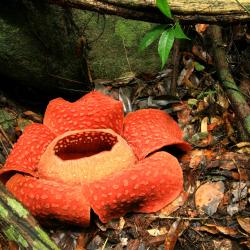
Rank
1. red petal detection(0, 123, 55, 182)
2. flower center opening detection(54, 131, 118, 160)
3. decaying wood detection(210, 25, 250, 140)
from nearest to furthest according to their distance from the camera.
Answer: red petal detection(0, 123, 55, 182) < flower center opening detection(54, 131, 118, 160) < decaying wood detection(210, 25, 250, 140)

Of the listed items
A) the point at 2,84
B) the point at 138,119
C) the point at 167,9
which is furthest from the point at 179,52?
the point at 2,84

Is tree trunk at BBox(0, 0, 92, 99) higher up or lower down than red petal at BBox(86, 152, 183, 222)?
higher up

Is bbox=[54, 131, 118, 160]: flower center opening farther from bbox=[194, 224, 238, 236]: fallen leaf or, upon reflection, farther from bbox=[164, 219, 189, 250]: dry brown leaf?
bbox=[194, 224, 238, 236]: fallen leaf

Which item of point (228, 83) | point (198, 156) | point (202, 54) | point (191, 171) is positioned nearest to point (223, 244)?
point (191, 171)

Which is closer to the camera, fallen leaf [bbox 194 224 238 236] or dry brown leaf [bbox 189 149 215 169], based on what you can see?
fallen leaf [bbox 194 224 238 236]

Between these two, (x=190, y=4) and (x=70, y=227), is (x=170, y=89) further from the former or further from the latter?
(x=70, y=227)

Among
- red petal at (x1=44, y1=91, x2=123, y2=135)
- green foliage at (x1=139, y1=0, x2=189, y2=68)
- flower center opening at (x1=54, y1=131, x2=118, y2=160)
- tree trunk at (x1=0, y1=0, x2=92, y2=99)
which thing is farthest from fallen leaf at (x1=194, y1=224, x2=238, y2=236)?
tree trunk at (x1=0, y1=0, x2=92, y2=99)
